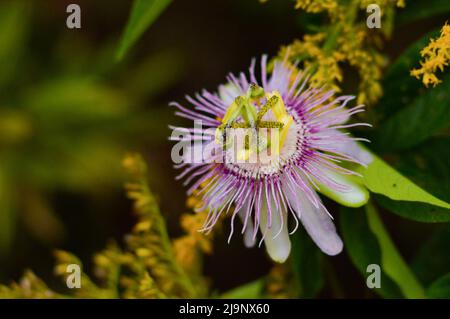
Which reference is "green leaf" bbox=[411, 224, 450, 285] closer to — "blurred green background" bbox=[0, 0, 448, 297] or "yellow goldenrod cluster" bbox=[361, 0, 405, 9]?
"yellow goldenrod cluster" bbox=[361, 0, 405, 9]

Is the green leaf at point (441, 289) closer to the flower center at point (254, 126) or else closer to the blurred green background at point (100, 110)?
the flower center at point (254, 126)

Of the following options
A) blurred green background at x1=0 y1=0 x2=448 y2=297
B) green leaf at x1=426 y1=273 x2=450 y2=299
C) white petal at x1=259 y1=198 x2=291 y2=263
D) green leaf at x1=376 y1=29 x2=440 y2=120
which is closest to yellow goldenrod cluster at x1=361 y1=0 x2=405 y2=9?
green leaf at x1=376 y1=29 x2=440 y2=120

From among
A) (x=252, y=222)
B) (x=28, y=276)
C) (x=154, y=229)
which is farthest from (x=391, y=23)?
(x=28, y=276)

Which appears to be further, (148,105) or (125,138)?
(148,105)

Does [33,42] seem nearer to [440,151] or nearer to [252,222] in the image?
[252,222]

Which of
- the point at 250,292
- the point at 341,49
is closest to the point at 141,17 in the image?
the point at 341,49

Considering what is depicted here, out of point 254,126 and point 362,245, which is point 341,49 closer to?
point 254,126
